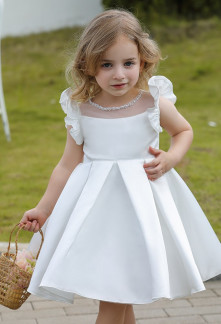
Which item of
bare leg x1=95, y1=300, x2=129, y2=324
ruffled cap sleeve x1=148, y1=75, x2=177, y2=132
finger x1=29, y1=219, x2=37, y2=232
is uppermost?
ruffled cap sleeve x1=148, y1=75, x2=177, y2=132

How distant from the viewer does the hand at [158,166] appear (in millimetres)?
2771

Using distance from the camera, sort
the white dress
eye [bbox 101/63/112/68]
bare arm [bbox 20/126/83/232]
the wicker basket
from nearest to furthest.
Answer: the white dress < eye [bbox 101/63/112/68] < the wicker basket < bare arm [bbox 20/126/83/232]

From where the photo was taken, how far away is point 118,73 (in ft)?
8.93

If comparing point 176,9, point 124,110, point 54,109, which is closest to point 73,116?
point 124,110

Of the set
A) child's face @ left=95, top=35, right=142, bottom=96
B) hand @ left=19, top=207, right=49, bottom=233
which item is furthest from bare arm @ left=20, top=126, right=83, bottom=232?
child's face @ left=95, top=35, right=142, bottom=96

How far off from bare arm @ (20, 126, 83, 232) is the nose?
1.24 feet

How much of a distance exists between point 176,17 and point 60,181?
34.2ft

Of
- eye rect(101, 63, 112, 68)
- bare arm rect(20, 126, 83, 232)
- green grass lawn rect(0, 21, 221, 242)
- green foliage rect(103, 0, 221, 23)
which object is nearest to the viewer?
eye rect(101, 63, 112, 68)

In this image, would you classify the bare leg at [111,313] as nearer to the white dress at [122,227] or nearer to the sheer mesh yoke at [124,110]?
the white dress at [122,227]

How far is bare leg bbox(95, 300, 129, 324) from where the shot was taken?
2.78m

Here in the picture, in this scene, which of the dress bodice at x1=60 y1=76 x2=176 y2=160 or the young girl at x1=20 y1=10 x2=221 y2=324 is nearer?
the young girl at x1=20 y1=10 x2=221 y2=324

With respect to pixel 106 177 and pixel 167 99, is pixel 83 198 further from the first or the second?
pixel 167 99

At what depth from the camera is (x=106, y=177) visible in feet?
9.11

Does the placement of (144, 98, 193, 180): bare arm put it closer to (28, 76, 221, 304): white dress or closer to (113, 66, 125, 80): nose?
(28, 76, 221, 304): white dress
